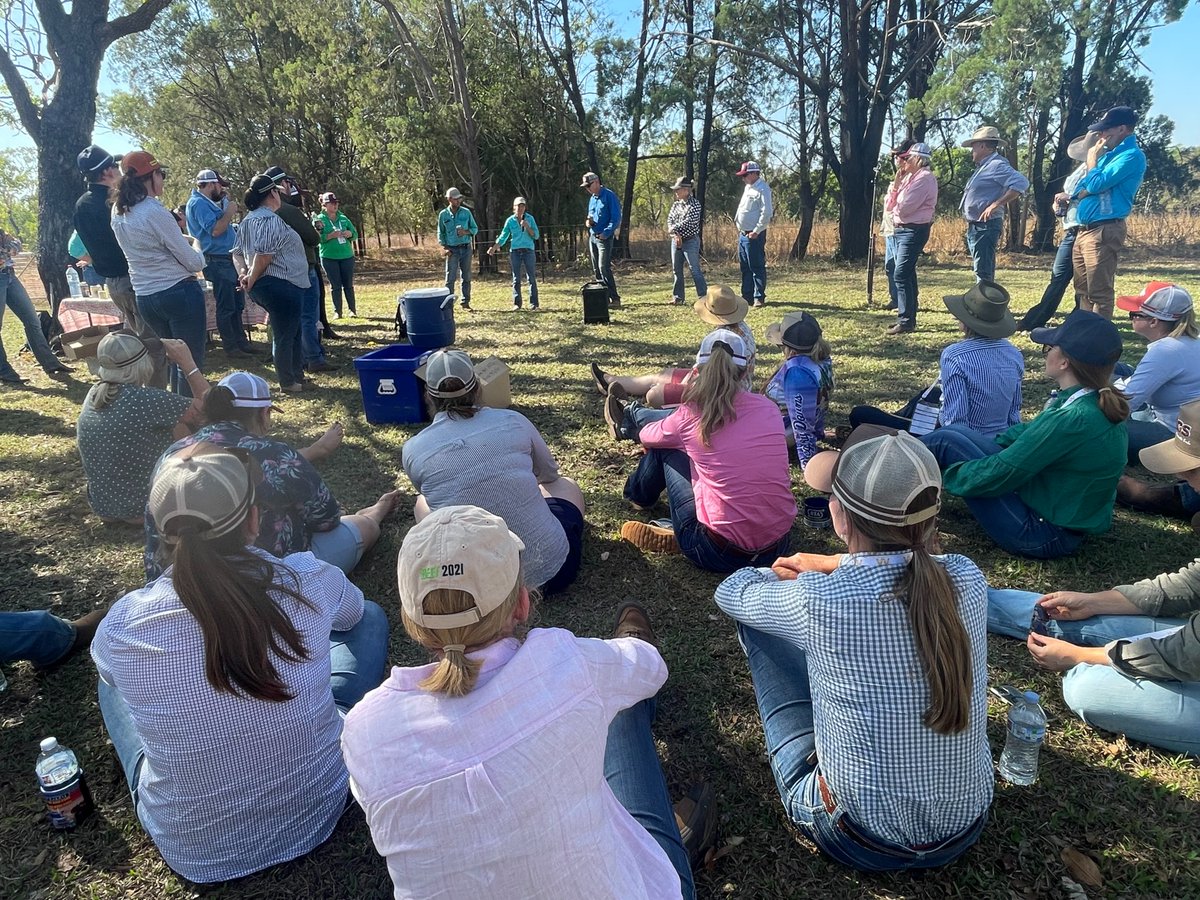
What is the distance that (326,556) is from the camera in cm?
346

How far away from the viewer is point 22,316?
7.43 m

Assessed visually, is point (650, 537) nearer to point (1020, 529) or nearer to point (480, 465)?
point (480, 465)

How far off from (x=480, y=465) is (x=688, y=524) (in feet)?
3.44

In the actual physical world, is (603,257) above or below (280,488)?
above

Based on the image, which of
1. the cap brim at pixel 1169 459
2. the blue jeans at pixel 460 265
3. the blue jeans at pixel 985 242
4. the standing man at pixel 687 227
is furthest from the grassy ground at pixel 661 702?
the blue jeans at pixel 460 265

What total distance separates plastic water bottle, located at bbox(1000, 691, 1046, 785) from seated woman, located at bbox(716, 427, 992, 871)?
483mm

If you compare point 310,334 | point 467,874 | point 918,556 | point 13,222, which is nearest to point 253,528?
point 467,874

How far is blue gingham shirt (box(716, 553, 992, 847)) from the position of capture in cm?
177

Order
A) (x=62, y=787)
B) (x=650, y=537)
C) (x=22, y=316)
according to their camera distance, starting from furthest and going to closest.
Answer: (x=22, y=316)
(x=650, y=537)
(x=62, y=787)

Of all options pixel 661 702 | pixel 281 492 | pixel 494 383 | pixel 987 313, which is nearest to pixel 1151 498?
pixel 987 313

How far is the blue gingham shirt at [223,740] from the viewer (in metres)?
1.79

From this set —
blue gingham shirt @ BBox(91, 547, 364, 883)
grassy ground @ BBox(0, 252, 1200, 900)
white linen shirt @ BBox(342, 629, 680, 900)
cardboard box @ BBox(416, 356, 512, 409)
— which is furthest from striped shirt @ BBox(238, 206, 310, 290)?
white linen shirt @ BBox(342, 629, 680, 900)

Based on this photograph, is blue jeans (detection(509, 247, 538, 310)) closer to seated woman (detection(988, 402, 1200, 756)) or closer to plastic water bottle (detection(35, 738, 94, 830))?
seated woman (detection(988, 402, 1200, 756))

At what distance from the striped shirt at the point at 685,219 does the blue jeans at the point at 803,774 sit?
338 inches
